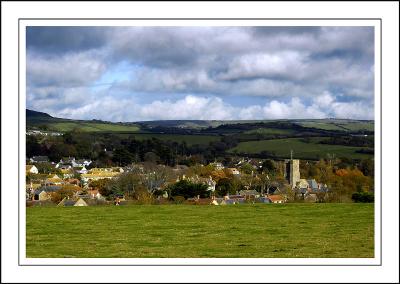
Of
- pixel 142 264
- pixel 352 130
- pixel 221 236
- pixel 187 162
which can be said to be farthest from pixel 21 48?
pixel 352 130

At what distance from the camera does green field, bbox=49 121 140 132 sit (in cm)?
773

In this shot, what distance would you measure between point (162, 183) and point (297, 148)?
2.44 m

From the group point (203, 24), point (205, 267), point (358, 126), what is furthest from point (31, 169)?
point (358, 126)

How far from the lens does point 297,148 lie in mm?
8672

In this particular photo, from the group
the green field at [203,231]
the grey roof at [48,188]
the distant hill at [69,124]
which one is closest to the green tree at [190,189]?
the green field at [203,231]

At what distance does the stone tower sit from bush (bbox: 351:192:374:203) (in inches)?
35.0

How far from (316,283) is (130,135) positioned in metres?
4.08

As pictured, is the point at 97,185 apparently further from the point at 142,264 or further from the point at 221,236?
the point at 142,264

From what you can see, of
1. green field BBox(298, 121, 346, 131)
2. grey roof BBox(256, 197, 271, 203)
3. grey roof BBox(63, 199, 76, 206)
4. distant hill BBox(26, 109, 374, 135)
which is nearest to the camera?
distant hill BBox(26, 109, 374, 135)

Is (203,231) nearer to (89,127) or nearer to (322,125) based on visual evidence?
(89,127)

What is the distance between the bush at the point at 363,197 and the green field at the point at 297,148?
1.95 ft

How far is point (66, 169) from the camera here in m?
7.49

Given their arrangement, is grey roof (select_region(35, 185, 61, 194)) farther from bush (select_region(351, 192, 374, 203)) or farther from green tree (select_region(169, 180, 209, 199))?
bush (select_region(351, 192, 374, 203))

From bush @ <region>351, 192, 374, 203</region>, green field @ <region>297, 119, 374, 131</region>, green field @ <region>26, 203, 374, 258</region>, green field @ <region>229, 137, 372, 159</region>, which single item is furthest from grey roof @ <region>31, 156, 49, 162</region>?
bush @ <region>351, 192, 374, 203</region>
